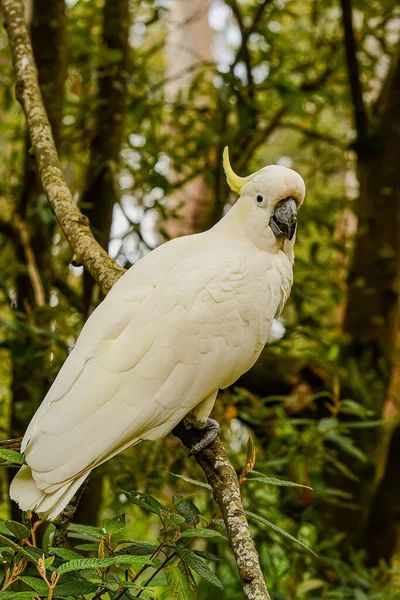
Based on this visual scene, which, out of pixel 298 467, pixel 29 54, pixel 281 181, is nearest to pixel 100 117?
pixel 29 54

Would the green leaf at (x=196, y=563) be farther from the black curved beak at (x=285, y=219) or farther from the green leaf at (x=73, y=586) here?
the black curved beak at (x=285, y=219)

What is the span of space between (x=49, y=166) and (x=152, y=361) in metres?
0.55

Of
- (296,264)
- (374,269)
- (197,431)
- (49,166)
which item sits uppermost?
(49,166)

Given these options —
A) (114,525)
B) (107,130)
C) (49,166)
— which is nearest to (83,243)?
(49,166)

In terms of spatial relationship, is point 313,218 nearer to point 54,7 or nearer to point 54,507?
point 54,7

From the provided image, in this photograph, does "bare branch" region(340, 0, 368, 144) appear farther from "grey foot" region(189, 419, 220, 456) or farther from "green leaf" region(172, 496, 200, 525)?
"green leaf" region(172, 496, 200, 525)

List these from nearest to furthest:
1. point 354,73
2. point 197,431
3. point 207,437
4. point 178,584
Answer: point 178,584, point 207,437, point 197,431, point 354,73

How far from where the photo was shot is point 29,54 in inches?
70.2

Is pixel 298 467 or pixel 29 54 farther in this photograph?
pixel 298 467

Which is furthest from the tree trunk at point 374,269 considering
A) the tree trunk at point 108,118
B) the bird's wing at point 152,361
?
the bird's wing at point 152,361

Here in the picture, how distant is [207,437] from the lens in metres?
1.35

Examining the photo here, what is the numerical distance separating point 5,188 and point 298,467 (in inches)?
52.5

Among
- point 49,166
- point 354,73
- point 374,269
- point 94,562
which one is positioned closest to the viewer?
point 94,562

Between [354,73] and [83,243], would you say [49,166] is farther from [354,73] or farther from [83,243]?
[354,73]
